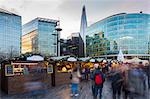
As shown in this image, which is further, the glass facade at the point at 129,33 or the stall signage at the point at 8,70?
the glass facade at the point at 129,33

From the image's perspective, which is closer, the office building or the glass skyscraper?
the glass skyscraper

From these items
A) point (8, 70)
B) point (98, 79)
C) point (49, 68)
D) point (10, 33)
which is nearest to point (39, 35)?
point (10, 33)

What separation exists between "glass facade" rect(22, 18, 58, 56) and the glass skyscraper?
13.4 feet

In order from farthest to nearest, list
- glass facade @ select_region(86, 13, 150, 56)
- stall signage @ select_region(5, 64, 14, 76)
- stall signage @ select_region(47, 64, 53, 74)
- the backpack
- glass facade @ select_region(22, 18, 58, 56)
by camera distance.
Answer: glass facade @ select_region(22, 18, 58, 56) < glass facade @ select_region(86, 13, 150, 56) < stall signage @ select_region(47, 64, 53, 74) < stall signage @ select_region(5, 64, 14, 76) < the backpack

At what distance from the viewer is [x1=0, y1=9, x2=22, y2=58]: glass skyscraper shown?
76312 mm

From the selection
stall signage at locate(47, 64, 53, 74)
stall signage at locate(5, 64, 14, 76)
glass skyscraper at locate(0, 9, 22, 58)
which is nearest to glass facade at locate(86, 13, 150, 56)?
glass skyscraper at locate(0, 9, 22, 58)

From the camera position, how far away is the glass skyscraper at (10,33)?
76312 mm

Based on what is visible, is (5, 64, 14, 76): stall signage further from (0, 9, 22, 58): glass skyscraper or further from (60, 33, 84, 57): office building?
(60, 33, 84, 57): office building

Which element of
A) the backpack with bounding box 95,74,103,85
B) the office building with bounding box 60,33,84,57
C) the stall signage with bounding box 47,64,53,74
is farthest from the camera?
the office building with bounding box 60,33,84,57

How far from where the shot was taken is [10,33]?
88.4 meters

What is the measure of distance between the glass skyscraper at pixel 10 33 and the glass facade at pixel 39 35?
409cm

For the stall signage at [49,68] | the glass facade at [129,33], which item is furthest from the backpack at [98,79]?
the glass facade at [129,33]

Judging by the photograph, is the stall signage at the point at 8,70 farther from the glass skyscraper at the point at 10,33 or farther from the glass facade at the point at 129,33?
the glass facade at the point at 129,33

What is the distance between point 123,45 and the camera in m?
76.4
